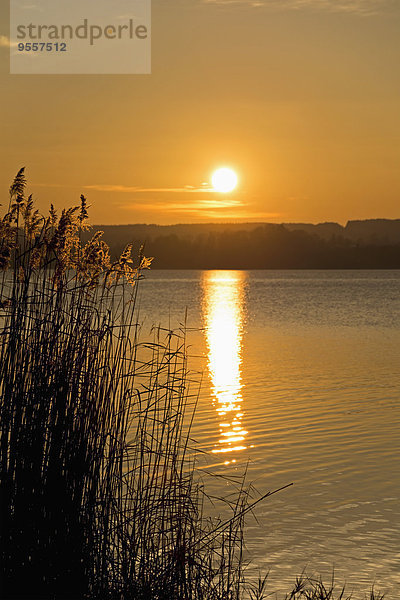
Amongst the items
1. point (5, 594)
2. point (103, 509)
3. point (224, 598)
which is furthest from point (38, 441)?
point (224, 598)

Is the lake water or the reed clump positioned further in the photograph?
the lake water

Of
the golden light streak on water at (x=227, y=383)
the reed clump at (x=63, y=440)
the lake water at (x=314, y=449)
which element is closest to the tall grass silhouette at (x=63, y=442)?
the reed clump at (x=63, y=440)

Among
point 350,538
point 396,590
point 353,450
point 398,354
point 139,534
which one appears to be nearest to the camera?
point 139,534

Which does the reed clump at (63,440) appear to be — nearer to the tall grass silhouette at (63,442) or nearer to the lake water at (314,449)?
the tall grass silhouette at (63,442)

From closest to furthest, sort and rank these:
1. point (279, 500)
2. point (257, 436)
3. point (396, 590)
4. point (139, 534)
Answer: point (139, 534), point (396, 590), point (279, 500), point (257, 436)

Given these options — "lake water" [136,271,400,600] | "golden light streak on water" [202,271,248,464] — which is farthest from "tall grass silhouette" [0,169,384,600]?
"golden light streak on water" [202,271,248,464]

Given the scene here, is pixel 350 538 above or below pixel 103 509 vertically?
below

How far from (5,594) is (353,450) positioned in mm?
7852

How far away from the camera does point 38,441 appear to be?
5.09 metres

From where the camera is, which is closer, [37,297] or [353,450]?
[37,297]

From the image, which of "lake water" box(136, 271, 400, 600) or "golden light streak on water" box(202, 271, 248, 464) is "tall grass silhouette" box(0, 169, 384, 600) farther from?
"golden light streak on water" box(202, 271, 248, 464)

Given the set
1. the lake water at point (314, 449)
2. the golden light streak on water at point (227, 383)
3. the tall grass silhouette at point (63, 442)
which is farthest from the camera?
the golden light streak on water at point (227, 383)

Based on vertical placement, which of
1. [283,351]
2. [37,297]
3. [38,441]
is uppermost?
[37,297]

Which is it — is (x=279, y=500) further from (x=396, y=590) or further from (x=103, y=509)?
(x=103, y=509)
